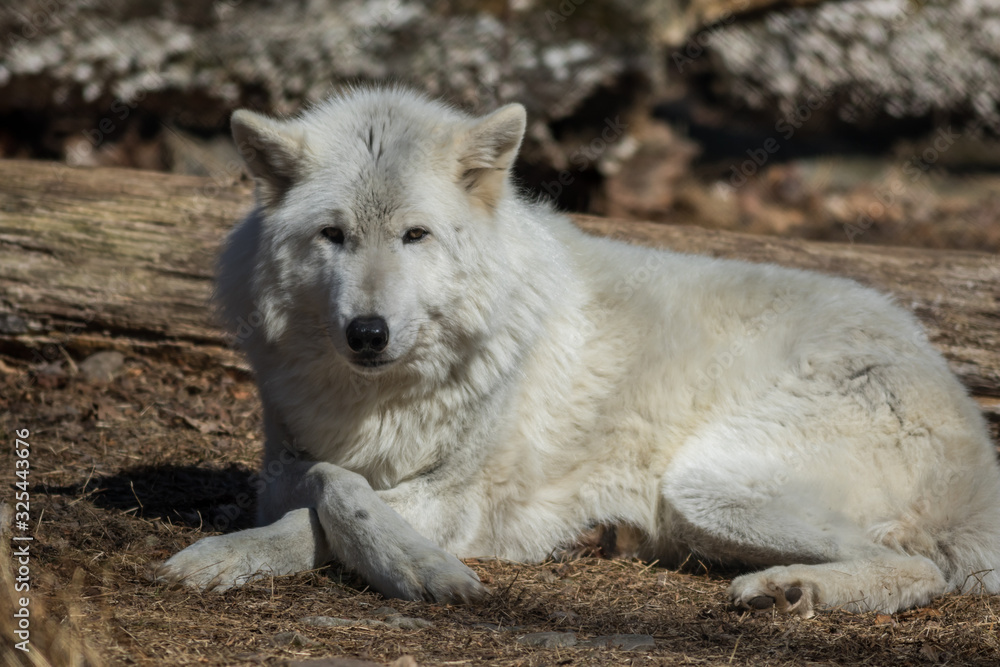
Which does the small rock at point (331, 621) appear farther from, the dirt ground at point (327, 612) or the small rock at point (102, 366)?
the small rock at point (102, 366)

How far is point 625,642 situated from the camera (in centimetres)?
320

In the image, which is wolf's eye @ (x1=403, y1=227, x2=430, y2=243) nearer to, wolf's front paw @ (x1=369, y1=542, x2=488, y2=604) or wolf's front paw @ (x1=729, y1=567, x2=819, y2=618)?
wolf's front paw @ (x1=369, y1=542, x2=488, y2=604)

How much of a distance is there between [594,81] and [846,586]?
6319 mm

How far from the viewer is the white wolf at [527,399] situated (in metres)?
3.67

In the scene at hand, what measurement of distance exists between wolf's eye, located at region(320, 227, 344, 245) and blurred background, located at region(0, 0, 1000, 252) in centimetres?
528

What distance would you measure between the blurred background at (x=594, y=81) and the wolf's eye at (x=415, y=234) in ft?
17.2

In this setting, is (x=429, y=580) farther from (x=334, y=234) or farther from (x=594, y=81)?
(x=594, y=81)

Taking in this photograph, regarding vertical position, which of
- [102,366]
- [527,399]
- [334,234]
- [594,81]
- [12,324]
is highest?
[594,81]

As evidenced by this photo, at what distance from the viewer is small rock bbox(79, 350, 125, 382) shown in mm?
6242

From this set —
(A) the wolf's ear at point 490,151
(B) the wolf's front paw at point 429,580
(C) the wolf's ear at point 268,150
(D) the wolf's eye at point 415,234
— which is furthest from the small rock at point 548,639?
(C) the wolf's ear at point 268,150

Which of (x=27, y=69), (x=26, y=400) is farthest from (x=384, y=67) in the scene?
(x=26, y=400)

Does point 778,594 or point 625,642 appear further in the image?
point 778,594

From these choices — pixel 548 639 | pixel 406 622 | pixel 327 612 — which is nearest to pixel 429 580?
pixel 406 622

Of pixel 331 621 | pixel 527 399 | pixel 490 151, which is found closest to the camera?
pixel 331 621
